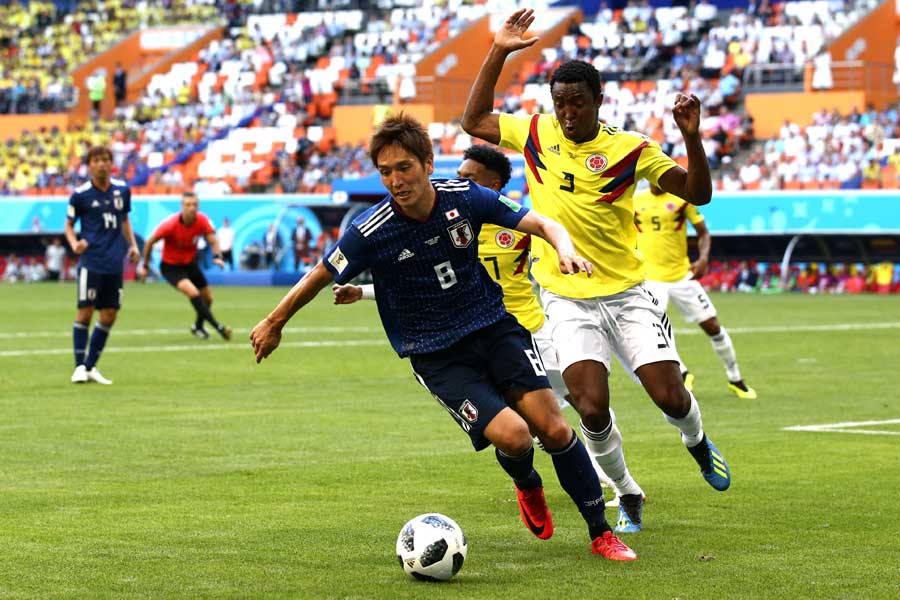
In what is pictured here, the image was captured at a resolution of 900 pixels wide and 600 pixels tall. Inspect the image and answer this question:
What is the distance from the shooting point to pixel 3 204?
51656 mm

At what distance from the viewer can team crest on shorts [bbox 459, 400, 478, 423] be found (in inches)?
279

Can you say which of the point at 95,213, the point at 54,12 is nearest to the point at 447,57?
the point at 54,12

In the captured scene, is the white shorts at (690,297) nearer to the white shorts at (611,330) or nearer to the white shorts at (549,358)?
the white shorts at (549,358)

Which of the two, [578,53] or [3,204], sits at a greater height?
[578,53]

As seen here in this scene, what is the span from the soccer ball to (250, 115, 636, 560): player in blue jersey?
52 centimetres

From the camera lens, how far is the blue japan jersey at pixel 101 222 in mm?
17203

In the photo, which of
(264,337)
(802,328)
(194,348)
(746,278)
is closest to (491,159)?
(264,337)

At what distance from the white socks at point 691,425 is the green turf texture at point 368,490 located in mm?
435

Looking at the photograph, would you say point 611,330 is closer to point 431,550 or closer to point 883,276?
point 431,550

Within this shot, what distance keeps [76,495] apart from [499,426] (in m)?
3.33

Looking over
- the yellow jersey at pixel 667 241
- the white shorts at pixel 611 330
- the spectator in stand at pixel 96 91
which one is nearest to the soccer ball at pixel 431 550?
the white shorts at pixel 611 330

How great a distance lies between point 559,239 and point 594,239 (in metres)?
1.42

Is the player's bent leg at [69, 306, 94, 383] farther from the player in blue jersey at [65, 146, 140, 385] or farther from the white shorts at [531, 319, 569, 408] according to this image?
the white shorts at [531, 319, 569, 408]

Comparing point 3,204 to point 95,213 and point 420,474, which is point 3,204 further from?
point 420,474
